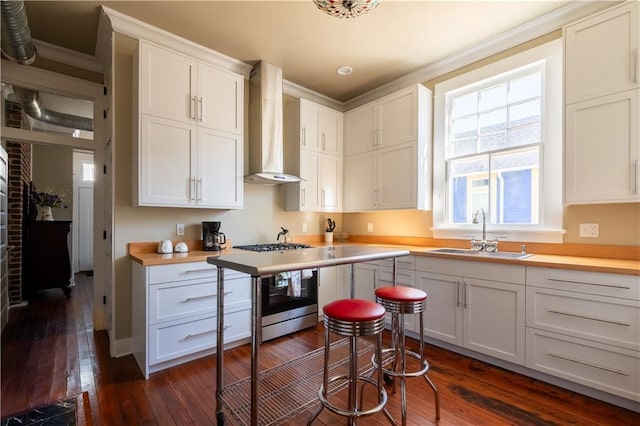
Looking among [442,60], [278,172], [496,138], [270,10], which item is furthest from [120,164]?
[496,138]

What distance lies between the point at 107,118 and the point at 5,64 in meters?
0.90

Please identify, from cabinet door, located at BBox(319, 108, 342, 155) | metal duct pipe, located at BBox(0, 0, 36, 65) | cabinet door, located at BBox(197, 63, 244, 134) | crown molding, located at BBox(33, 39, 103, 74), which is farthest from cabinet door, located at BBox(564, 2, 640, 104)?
crown molding, located at BBox(33, 39, 103, 74)

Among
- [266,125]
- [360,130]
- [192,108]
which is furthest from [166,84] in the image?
[360,130]

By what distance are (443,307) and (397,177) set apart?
1.43 meters

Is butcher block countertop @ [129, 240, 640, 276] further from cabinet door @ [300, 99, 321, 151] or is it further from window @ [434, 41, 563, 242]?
cabinet door @ [300, 99, 321, 151]

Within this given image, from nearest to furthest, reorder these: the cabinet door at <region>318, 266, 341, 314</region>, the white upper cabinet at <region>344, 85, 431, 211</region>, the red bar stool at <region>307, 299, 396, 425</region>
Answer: the red bar stool at <region>307, 299, 396, 425</region>, the white upper cabinet at <region>344, 85, 431, 211</region>, the cabinet door at <region>318, 266, 341, 314</region>

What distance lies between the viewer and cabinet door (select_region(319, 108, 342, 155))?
12.2ft

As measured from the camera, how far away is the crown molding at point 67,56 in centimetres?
277

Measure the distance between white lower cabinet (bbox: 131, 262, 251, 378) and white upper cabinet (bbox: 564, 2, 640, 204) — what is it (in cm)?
286

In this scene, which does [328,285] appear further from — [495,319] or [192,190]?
[192,190]

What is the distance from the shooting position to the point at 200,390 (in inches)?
80.0


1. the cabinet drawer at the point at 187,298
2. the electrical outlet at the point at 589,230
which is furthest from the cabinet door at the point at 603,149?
the cabinet drawer at the point at 187,298

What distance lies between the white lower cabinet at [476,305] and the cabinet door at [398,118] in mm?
1376

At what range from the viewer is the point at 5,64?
2662 millimetres
